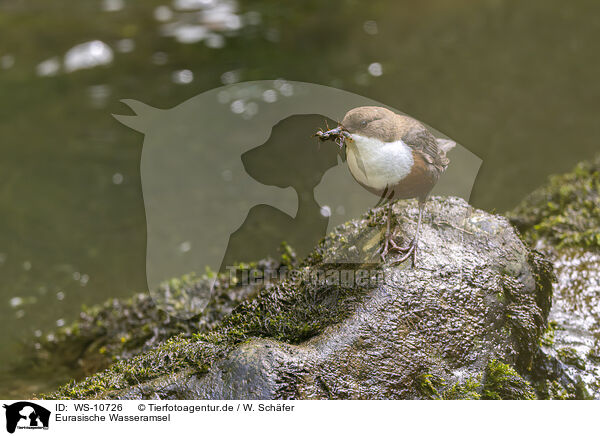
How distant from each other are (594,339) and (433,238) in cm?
141

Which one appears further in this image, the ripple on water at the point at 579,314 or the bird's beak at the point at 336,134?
the ripple on water at the point at 579,314

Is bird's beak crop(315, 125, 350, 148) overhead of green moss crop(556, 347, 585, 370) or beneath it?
overhead

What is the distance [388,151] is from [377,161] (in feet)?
0.25

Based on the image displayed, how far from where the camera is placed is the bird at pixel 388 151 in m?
2.49

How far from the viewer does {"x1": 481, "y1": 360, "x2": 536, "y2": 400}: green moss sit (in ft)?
9.87
